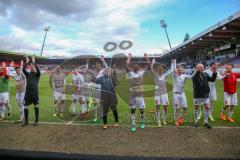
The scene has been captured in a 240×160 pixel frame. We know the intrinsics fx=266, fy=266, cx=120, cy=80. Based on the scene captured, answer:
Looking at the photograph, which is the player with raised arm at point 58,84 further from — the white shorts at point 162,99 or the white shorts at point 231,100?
the white shorts at point 231,100

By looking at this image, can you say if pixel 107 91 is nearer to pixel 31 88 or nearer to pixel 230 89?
pixel 31 88

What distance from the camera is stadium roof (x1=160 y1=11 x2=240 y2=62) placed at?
2238 cm

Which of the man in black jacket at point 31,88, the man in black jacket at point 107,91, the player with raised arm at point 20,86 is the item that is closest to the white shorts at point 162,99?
the man in black jacket at point 107,91

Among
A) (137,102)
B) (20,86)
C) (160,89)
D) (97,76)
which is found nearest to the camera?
(137,102)

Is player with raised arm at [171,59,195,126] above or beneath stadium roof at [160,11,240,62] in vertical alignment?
beneath

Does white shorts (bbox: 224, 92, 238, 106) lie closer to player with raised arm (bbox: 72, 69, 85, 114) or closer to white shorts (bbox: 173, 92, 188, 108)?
white shorts (bbox: 173, 92, 188, 108)

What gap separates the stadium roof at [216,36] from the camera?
2238 cm

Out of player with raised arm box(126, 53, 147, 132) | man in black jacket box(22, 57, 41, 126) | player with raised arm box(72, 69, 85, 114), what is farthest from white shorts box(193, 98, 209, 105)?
man in black jacket box(22, 57, 41, 126)

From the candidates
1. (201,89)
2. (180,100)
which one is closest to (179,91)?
(180,100)

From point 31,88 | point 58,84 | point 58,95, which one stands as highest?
point 58,84

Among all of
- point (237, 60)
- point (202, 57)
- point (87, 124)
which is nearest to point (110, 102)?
point (87, 124)

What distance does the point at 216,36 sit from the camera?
28.9m

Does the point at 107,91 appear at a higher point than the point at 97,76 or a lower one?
lower

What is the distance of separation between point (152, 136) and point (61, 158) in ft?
18.8
